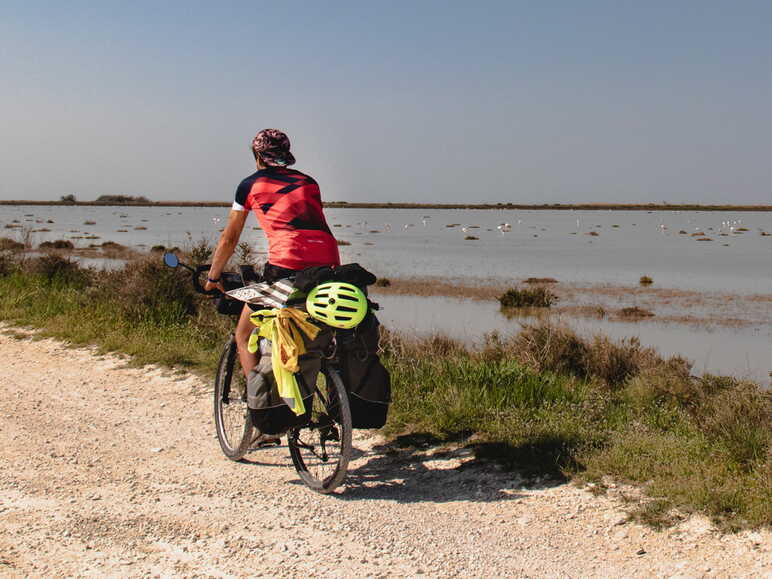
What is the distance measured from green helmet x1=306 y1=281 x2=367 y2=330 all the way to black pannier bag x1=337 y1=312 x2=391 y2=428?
0.69 feet

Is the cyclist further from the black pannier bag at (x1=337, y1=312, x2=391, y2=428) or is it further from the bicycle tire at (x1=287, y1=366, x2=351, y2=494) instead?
the bicycle tire at (x1=287, y1=366, x2=351, y2=494)

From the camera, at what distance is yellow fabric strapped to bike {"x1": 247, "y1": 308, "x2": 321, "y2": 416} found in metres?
4.77

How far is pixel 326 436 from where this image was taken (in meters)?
5.30

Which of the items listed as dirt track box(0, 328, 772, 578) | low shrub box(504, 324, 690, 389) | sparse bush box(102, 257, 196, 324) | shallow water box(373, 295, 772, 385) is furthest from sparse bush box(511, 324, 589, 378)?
sparse bush box(102, 257, 196, 324)

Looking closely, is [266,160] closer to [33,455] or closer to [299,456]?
[299,456]

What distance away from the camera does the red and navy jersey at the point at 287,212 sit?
16.8ft

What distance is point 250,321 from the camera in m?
5.45

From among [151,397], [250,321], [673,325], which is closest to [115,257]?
[673,325]

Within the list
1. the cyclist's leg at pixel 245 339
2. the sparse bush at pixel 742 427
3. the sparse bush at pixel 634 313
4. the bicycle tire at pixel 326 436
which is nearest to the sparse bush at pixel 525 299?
the sparse bush at pixel 634 313

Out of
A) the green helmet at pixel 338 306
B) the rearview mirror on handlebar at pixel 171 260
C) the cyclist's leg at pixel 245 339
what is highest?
the rearview mirror on handlebar at pixel 171 260

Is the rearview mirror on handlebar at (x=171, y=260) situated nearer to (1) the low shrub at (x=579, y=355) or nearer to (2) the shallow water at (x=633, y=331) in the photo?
(1) the low shrub at (x=579, y=355)

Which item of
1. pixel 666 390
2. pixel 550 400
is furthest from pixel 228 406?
pixel 666 390

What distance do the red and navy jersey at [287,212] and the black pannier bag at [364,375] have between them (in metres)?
0.63

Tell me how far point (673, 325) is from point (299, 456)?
1443 centimetres
